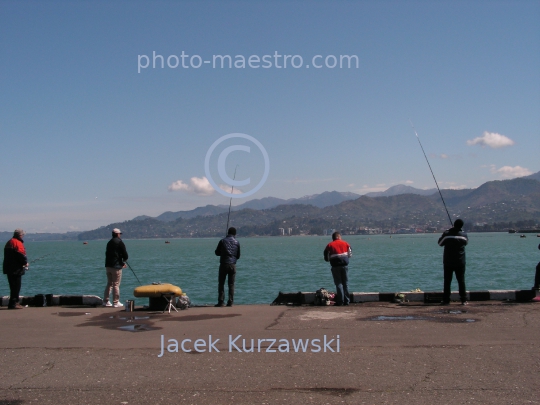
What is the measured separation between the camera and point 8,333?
938 cm

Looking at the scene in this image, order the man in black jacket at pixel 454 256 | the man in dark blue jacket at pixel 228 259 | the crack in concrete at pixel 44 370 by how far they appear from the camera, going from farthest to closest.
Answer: the man in dark blue jacket at pixel 228 259 < the man in black jacket at pixel 454 256 < the crack in concrete at pixel 44 370

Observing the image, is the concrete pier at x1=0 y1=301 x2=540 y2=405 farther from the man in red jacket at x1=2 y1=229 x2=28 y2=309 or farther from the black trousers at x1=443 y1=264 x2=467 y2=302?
the man in red jacket at x1=2 y1=229 x2=28 y2=309

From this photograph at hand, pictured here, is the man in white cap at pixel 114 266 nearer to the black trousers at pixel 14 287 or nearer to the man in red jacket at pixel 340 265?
the black trousers at pixel 14 287

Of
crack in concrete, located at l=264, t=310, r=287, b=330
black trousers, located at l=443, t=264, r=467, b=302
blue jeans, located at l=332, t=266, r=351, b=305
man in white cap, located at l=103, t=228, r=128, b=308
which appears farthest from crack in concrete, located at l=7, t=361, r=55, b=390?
black trousers, located at l=443, t=264, r=467, b=302

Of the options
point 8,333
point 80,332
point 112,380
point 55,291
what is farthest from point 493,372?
point 55,291

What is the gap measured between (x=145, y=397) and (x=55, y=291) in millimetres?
32122

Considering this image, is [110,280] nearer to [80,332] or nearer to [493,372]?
[80,332]

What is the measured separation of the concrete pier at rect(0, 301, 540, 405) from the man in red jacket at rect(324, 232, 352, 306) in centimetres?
125

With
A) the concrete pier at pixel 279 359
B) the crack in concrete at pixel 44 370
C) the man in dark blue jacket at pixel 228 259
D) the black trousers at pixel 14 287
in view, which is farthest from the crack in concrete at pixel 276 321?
the black trousers at pixel 14 287

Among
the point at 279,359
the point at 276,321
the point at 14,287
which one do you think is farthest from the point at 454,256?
the point at 14,287

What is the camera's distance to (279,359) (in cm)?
720

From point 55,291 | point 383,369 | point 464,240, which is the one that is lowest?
point 55,291

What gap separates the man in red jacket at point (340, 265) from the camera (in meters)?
12.3

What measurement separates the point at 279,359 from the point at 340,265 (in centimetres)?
556
